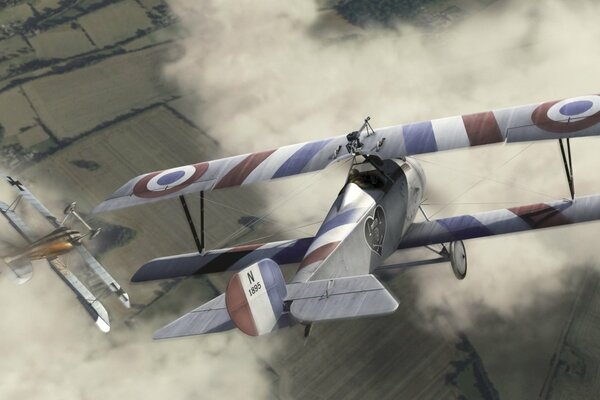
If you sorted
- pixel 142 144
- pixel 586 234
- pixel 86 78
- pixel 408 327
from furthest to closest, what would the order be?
pixel 86 78 → pixel 142 144 → pixel 586 234 → pixel 408 327

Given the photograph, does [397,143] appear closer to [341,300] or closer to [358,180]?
[358,180]

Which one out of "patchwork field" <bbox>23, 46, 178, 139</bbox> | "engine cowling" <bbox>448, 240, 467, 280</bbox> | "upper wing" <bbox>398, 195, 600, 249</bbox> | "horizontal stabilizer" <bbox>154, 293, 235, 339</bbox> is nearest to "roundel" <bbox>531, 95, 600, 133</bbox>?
"upper wing" <bbox>398, 195, 600, 249</bbox>

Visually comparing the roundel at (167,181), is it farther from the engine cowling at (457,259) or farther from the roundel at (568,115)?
the roundel at (568,115)

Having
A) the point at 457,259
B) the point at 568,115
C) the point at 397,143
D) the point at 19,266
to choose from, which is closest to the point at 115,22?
the point at 19,266

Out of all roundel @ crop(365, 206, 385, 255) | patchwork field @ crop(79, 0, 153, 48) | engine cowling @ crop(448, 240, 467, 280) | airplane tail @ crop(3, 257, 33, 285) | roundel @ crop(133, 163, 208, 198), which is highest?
patchwork field @ crop(79, 0, 153, 48)

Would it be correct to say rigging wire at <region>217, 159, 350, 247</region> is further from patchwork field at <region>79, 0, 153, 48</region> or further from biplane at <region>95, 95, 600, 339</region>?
patchwork field at <region>79, 0, 153, 48</region>

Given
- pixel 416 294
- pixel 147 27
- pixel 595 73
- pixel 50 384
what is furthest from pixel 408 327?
pixel 147 27

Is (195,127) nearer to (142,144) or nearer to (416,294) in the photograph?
(142,144)
